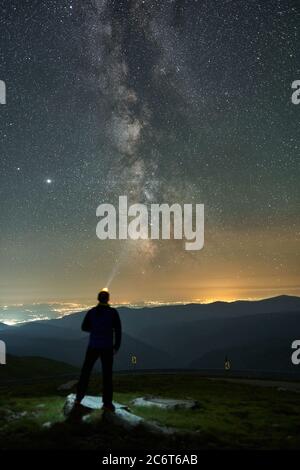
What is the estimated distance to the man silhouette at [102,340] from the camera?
33.4 feet

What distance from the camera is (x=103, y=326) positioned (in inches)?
408

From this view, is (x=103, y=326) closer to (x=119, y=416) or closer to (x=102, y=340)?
(x=102, y=340)

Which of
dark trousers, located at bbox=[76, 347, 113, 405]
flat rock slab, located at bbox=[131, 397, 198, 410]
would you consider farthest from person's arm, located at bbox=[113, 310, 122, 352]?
flat rock slab, located at bbox=[131, 397, 198, 410]

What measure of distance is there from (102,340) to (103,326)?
1.13 feet

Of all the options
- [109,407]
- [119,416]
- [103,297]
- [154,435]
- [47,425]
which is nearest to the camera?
[154,435]

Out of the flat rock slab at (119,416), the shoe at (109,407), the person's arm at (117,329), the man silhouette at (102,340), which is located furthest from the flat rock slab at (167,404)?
the person's arm at (117,329)

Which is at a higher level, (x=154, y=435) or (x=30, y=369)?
(x=154, y=435)

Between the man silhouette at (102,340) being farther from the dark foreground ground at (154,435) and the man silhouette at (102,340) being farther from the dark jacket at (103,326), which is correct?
the dark foreground ground at (154,435)

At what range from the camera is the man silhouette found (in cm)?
1018

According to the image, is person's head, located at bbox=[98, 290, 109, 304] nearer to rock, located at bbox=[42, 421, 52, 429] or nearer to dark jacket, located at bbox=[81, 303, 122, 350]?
dark jacket, located at bbox=[81, 303, 122, 350]

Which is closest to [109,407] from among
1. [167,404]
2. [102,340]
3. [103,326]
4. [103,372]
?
[103,372]

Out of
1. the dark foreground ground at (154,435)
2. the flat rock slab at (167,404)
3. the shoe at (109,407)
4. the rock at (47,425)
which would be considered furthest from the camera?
the flat rock slab at (167,404)
